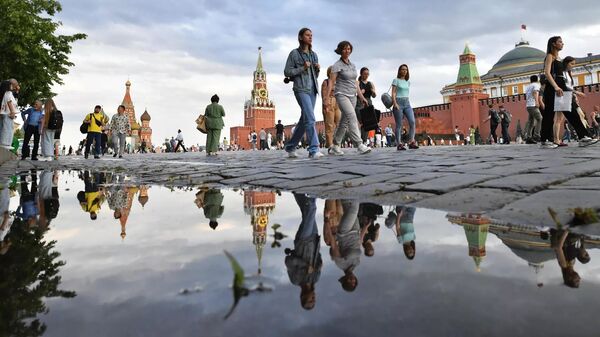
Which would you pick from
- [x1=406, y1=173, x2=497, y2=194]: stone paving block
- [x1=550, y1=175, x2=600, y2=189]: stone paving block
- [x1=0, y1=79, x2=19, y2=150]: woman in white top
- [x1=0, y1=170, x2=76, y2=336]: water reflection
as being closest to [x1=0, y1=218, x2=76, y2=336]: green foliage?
[x1=0, y1=170, x2=76, y2=336]: water reflection

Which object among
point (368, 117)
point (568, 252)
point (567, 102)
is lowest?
point (568, 252)

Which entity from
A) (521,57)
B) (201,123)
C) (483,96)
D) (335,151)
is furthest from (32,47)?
(521,57)

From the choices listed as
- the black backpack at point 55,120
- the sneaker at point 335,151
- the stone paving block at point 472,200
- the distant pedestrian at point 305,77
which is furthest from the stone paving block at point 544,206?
the black backpack at point 55,120

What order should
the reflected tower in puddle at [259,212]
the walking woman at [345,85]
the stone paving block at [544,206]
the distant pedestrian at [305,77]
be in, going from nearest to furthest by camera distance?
1. the reflected tower in puddle at [259,212]
2. the stone paving block at [544,206]
3. the distant pedestrian at [305,77]
4. the walking woman at [345,85]

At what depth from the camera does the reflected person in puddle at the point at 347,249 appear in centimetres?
106

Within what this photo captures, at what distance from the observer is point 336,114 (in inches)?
409

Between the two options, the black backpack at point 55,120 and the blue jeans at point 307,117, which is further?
the black backpack at point 55,120

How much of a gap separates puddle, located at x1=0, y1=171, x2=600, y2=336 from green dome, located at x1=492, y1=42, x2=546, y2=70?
A: 216 ft

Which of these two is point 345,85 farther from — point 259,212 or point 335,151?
point 259,212

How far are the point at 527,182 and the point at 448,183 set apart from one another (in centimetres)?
47

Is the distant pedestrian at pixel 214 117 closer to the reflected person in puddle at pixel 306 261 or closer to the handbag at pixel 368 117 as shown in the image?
the handbag at pixel 368 117

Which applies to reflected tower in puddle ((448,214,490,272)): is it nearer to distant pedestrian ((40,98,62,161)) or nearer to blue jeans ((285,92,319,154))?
blue jeans ((285,92,319,154))

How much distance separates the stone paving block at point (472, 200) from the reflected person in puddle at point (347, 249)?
51 centimetres

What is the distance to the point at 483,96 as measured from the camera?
3747cm
